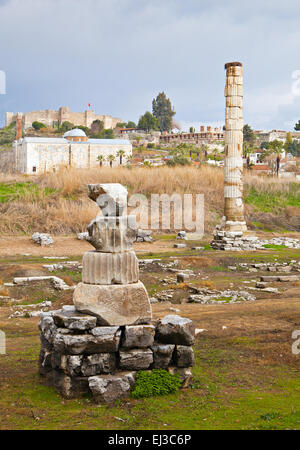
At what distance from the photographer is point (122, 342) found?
725cm

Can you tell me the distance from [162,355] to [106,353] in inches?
30.3

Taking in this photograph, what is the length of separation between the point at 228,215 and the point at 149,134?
9147cm

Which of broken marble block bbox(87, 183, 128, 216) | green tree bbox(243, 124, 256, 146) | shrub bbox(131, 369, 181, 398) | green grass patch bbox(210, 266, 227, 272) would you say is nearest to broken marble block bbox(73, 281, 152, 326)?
shrub bbox(131, 369, 181, 398)

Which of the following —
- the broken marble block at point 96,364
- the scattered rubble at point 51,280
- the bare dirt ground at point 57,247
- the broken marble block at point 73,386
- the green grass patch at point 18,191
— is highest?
the green grass patch at point 18,191

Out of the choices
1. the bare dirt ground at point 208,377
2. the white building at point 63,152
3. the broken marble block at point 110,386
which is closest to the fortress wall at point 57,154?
the white building at point 63,152

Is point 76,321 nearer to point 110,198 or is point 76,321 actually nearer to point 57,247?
point 110,198

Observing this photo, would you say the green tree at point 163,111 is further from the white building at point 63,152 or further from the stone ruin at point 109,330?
the stone ruin at point 109,330

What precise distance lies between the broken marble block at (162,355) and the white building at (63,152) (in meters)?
56.3

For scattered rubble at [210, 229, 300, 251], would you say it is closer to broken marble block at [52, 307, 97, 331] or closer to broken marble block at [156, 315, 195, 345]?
broken marble block at [156, 315, 195, 345]

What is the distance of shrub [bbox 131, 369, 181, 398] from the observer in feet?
22.9

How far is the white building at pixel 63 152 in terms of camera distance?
64438 mm

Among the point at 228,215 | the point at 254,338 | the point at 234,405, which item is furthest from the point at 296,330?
the point at 228,215

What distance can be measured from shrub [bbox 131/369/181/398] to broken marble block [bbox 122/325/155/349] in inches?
14.1
